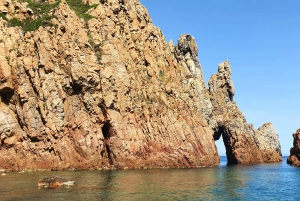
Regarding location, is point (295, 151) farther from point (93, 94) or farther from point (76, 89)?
point (76, 89)

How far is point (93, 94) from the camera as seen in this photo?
8594 centimetres

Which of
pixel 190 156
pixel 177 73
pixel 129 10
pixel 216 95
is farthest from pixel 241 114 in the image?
pixel 129 10

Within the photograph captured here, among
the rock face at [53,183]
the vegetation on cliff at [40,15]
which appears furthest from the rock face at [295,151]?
the rock face at [53,183]

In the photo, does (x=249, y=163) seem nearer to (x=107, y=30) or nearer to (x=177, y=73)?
(x=177, y=73)

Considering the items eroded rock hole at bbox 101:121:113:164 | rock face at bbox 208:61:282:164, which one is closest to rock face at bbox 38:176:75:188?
eroded rock hole at bbox 101:121:113:164

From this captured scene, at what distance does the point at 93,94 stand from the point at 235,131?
200 feet

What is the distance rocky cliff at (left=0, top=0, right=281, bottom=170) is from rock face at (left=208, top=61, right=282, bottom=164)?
1625 cm

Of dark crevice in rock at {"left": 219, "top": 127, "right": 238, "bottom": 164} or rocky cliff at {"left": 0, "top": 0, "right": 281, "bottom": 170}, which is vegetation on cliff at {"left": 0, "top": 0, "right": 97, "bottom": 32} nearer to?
rocky cliff at {"left": 0, "top": 0, "right": 281, "bottom": 170}

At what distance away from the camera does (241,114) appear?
131m

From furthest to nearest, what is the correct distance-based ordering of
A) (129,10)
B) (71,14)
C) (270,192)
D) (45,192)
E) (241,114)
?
(241,114), (129,10), (71,14), (270,192), (45,192)

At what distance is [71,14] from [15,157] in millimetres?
43281

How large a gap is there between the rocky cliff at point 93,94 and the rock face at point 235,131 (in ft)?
53.3

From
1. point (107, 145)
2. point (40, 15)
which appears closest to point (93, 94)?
point (107, 145)

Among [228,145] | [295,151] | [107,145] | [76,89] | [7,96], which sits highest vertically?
[76,89]
